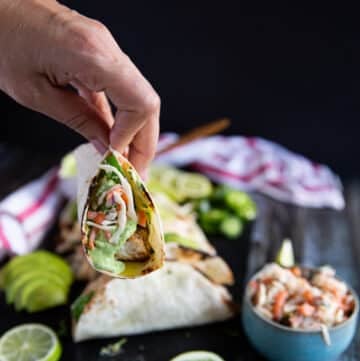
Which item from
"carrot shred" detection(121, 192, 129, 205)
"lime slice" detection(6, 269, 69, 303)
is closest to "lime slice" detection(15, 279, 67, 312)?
"lime slice" detection(6, 269, 69, 303)

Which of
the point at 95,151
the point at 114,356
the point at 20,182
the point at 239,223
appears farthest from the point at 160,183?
the point at 95,151

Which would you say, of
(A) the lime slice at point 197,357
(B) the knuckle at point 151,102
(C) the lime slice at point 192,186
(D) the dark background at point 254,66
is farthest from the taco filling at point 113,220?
(D) the dark background at point 254,66

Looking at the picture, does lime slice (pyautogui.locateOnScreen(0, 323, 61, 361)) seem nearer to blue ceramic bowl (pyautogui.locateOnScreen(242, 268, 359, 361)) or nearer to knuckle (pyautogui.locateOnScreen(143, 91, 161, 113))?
blue ceramic bowl (pyautogui.locateOnScreen(242, 268, 359, 361))

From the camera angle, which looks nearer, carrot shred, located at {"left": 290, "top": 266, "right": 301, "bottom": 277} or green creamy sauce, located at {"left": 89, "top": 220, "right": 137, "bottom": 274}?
green creamy sauce, located at {"left": 89, "top": 220, "right": 137, "bottom": 274}

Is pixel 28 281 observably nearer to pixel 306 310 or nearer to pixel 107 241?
pixel 107 241

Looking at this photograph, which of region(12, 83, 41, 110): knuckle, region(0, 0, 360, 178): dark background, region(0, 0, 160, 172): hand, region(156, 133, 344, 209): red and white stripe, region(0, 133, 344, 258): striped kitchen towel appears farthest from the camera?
region(0, 0, 360, 178): dark background

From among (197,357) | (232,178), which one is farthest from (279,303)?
(232,178)
